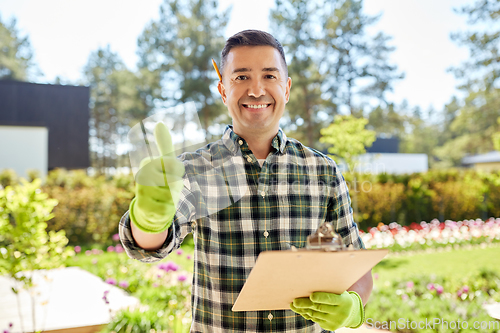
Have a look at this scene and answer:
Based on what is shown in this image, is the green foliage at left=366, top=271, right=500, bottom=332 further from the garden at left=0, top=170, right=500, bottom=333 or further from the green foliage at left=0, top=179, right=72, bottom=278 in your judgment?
the green foliage at left=0, top=179, right=72, bottom=278

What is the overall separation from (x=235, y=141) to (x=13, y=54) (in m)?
16.8

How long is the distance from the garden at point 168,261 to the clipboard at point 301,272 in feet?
5.21

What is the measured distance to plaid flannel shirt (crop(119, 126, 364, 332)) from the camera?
0.91 meters

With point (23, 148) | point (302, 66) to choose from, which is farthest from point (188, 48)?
point (23, 148)

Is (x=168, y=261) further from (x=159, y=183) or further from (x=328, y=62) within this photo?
(x=328, y=62)

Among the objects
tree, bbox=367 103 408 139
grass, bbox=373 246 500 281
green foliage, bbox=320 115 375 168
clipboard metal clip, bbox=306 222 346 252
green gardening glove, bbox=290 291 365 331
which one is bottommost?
grass, bbox=373 246 500 281

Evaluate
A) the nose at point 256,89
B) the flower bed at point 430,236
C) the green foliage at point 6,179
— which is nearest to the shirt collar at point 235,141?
the nose at point 256,89

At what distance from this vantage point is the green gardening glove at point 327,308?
0.74 meters

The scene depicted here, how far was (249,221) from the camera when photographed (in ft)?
3.07

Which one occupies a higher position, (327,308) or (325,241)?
(325,241)

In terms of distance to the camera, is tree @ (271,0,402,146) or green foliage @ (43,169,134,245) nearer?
green foliage @ (43,169,134,245)

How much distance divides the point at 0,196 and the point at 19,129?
8.49 meters

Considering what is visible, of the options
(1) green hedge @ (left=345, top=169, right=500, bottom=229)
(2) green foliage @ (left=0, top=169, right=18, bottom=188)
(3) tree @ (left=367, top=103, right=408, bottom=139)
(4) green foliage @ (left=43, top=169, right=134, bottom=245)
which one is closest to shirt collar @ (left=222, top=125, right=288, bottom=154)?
(4) green foliage @ (left=43, top=169, right=134, bottom=245)

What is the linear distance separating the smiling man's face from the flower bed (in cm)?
413
